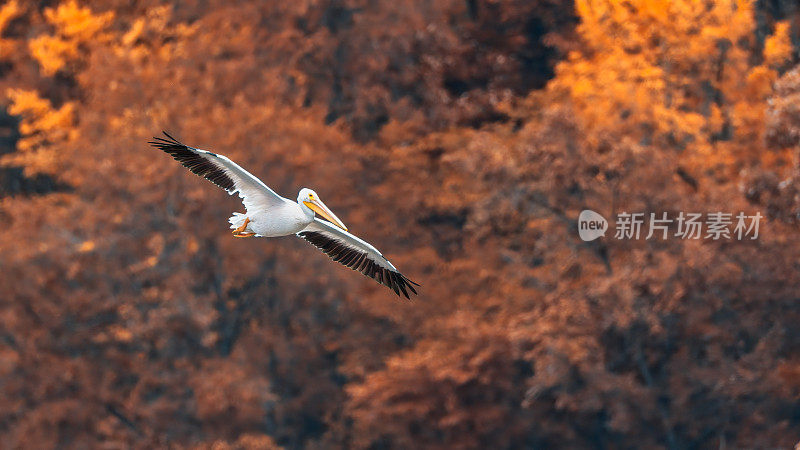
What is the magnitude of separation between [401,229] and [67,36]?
8.43 meters

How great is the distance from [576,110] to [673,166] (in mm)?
2856

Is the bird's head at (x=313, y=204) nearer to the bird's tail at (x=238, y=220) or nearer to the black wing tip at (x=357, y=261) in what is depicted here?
the black wing tip at (x=357, y=261)

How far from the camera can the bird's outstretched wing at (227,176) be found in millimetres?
17125

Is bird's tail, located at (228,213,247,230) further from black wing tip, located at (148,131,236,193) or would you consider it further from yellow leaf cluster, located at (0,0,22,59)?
yellow leaf cluster, located at (0,0,22,59)

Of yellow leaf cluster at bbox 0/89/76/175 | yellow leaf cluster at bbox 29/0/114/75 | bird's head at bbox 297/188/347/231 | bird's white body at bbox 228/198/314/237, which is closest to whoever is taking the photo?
bird's white body at bbox 228/198/314/237

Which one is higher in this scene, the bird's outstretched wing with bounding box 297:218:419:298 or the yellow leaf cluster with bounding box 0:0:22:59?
the yellow leaf cluster with bounding box 0:0:22:59

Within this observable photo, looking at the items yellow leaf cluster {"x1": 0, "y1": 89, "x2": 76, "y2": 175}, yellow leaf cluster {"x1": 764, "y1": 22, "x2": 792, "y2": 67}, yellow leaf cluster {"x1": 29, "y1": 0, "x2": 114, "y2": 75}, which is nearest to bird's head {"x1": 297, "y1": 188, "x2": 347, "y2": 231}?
yellow leaf cluster {"x1": 764, "y1": 22, "x2": 792, "y2": 67}

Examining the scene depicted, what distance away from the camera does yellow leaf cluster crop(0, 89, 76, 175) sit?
36.1 meters

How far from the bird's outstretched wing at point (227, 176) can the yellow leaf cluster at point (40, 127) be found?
19036 millimetres

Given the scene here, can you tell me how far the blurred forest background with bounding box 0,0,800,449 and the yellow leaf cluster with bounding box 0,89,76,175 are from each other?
0.34 feet

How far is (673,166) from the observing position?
98.6ft

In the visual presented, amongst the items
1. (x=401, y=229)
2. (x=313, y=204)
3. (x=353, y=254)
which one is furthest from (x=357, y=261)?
(x=401, y=229)

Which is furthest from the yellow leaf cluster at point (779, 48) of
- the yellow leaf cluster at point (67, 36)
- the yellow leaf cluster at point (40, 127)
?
the yellow leaf cluster at point (40, 127)

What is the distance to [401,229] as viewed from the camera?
36.3 metres
